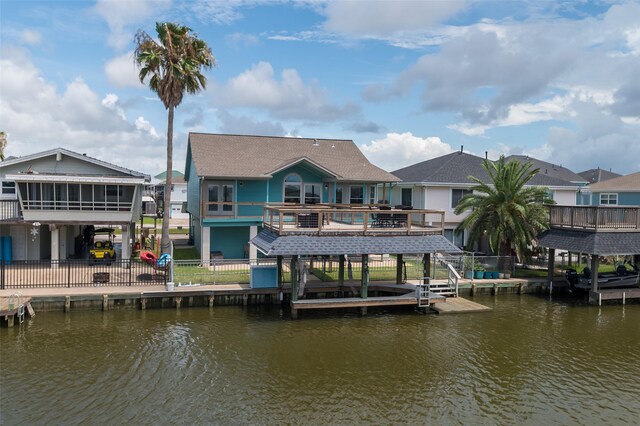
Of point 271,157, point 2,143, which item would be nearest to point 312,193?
point 271,157

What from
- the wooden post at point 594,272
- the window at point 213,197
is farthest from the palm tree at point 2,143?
the wooden post at point 594,272

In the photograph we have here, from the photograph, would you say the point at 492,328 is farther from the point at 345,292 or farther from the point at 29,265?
the point at 29,265

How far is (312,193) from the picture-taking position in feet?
113

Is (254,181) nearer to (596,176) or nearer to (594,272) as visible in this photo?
(594,272)

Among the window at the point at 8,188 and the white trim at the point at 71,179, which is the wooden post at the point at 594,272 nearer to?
the white trim at the point at 71,179

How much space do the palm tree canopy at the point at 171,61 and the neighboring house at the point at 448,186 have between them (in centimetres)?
1788

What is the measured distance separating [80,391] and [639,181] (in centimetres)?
4507

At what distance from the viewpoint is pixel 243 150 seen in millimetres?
35906

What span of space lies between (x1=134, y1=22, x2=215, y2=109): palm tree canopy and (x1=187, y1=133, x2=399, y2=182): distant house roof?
5015 mm

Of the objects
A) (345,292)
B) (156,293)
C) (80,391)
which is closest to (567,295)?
(345,292)

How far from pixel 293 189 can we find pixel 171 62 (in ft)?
36.8

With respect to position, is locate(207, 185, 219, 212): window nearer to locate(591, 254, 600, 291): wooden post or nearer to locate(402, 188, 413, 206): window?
locate(402, 188, 413, 206): window

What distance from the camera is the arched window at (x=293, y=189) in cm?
3406

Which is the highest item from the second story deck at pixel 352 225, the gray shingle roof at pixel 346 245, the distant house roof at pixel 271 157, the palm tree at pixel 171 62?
the palm tree at pixel 171 62
